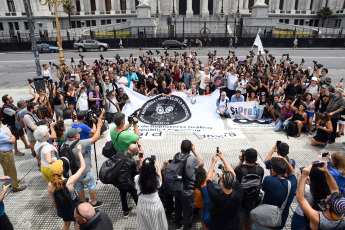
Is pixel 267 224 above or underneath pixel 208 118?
above

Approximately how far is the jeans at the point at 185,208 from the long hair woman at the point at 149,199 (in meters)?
0.48

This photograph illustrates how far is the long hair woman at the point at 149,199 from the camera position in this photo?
3316 millimetres

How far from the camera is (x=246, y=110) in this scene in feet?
29.8

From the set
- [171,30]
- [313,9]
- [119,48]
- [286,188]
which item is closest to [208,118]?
[286,188]

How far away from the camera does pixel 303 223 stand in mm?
3273

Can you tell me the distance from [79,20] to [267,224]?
62.7m

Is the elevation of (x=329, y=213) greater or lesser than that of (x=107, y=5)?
lesser

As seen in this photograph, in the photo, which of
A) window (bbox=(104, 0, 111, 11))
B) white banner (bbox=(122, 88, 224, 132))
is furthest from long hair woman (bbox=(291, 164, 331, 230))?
window (bbox=(104, 0, 111, 11))

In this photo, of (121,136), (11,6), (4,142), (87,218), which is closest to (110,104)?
(4,142)

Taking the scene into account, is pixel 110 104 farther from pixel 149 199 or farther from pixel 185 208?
pixel 149 199

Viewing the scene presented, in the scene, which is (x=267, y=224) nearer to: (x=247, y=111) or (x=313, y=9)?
(x=247, y=111)

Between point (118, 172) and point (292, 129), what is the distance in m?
6.03

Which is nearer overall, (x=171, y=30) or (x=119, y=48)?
(x=119, y=48)

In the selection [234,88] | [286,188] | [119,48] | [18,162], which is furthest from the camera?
[119,48]
